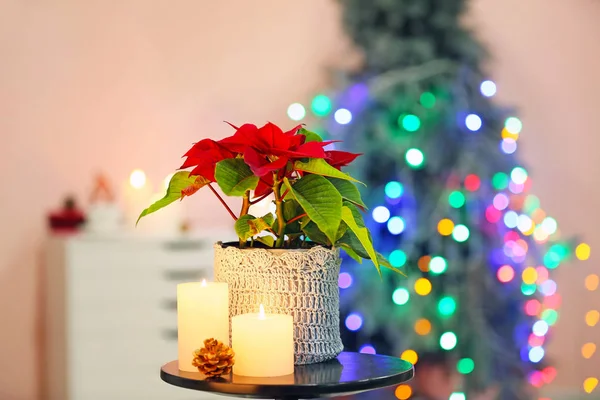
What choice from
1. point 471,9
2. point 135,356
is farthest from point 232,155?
point 471,9

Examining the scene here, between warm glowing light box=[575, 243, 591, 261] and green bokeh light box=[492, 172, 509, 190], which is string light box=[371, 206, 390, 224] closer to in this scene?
green bokeh light box=[492, 172, 509, 190]

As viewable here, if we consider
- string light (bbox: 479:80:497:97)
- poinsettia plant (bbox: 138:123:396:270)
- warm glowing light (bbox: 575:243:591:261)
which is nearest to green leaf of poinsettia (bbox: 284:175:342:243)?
poinsettia plant (bbox: 138:123:396:270)

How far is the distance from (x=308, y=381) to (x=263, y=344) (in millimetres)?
65

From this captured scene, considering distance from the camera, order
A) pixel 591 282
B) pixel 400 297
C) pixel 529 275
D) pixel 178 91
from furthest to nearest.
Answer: pixel 591 282 < pixel 178 91 < pixel 529 275 < pixel 400 297

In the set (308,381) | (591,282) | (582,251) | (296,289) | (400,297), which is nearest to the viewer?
(308,381)

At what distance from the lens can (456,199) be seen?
2.68 meters

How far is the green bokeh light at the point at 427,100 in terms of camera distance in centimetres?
272

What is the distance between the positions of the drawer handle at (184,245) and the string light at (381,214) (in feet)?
2.05

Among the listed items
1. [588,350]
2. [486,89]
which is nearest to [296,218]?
[486,89]

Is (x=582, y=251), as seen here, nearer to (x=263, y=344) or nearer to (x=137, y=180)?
(x=137, y=180)

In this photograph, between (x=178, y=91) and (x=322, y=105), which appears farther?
(x=178, y=91)

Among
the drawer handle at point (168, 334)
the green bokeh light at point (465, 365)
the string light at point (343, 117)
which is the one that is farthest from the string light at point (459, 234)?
the drawer handle at point (168, 334)

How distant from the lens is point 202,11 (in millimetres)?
3262

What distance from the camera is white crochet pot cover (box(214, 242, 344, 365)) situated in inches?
37.7
